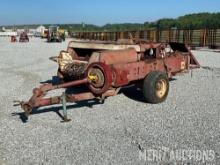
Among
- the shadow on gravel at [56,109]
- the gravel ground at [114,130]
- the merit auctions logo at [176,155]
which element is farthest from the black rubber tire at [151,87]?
the merit auctions logo at [176,155]

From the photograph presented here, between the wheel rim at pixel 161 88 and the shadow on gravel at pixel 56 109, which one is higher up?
the wheel rim at pixel 161 88

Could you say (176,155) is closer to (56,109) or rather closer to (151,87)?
(151,87)

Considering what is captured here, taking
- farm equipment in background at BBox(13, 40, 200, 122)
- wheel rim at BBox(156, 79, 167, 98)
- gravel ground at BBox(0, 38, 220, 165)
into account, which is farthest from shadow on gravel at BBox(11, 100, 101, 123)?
wheel rim at BBox(156, 79, 167, 98)

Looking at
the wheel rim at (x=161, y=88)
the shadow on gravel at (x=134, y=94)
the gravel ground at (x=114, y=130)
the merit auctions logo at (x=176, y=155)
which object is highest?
the wheel rim at (x=161, y=88)

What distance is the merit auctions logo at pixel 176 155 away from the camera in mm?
5469

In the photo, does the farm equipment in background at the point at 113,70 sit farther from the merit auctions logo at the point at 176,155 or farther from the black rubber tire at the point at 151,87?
the merit auctions logo at the point at 176,155

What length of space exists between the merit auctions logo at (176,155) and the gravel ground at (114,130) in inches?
2.0

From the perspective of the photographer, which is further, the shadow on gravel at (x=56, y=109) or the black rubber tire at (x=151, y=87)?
the black rubber tire at (x=151, y=87)

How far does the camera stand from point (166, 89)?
8930 millimetres

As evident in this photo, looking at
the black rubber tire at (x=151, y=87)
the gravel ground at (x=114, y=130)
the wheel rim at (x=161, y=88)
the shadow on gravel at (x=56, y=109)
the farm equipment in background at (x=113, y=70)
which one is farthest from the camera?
the wheel rim at (x=161, y=88)

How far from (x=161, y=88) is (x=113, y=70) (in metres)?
1.41

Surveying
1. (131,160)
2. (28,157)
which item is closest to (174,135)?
(131,160)

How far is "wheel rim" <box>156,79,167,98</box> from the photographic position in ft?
28.7

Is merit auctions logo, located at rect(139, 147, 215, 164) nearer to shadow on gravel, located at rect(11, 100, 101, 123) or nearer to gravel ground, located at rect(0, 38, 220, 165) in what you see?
gravel ground, located at rect(0, 38, 220, 165)
